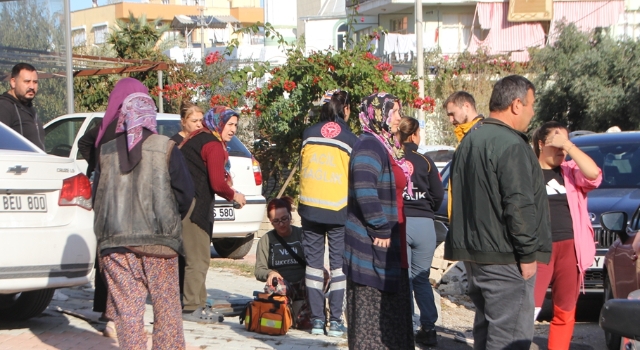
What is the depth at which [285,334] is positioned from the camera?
6918 mm

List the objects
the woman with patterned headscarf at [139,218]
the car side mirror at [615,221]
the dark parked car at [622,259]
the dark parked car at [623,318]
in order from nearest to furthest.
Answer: the dark parked car at [623,318], the woman with patterned headscarf at [139,218], the dark parked car at [622,259], the car side mirror at [615,221]

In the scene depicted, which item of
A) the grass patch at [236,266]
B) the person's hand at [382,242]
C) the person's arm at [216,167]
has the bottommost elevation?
the grass patch at [236,266]

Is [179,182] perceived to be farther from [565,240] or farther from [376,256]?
[565,240]

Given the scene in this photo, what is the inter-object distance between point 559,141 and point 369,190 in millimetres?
1448

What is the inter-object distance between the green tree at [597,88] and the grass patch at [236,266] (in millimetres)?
23319

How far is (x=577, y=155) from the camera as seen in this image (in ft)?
18.3

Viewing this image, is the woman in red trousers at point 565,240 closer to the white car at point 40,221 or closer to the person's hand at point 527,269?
the person's hand at point 527,269

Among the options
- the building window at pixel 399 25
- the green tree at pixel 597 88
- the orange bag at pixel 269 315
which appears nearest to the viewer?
the orange bag at pixel 269 315

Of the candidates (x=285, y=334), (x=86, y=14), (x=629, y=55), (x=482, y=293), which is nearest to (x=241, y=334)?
(x=285, y=334)

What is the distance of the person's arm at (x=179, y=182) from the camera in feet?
15.6

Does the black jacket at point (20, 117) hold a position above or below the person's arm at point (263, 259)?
above

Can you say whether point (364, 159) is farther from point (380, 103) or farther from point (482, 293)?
point (482, 293)

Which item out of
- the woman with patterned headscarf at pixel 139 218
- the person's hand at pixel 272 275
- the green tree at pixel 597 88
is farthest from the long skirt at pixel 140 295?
the green tree at pixel 597 88

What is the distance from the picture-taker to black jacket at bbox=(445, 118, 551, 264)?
4258mm
